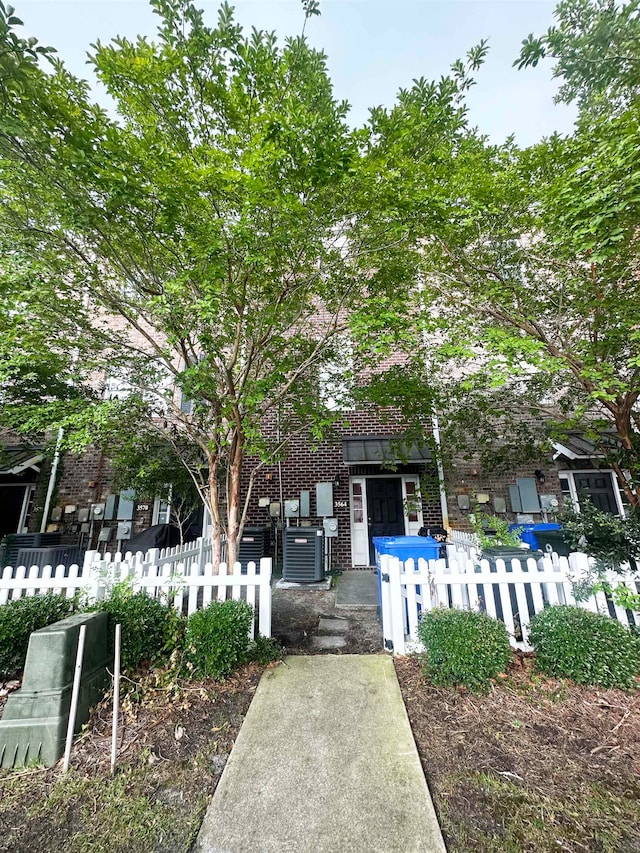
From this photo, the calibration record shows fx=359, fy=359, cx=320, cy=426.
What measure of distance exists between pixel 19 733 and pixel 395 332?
509 centimetres

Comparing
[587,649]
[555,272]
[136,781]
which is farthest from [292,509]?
[555,272]

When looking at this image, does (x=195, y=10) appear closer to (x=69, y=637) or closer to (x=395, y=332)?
(x=395, y=332)

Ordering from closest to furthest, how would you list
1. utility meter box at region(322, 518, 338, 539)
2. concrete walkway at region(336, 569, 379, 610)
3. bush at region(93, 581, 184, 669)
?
bush at region(93, 581, 184, 669) → concrete walkway at region(336, 569, 379, 610) → utility meter box at region(322, 518, 338, 539)

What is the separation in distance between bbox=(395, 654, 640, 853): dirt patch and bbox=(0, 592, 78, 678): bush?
11.5ft

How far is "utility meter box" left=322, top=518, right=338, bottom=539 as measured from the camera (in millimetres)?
8797

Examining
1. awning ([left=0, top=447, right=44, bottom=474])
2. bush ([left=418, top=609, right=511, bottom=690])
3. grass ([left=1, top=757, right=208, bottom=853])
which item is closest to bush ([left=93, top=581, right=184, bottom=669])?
grass ([left=1, top=757, right=208, bottom=853])

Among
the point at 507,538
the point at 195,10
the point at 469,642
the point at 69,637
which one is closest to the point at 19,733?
the point at 69,637

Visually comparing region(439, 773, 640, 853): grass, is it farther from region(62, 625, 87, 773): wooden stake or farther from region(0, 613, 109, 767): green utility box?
region(0, 613, 109, 767): green utility box

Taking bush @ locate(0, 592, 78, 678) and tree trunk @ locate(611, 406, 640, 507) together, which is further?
tree trunk @ locate(611, 406, 640, 507)

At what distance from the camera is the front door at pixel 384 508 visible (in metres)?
9.00

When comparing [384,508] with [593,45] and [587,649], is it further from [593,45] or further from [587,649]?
[593,45]

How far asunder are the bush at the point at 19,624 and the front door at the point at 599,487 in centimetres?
1053

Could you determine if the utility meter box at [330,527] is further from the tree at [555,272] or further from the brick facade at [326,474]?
the tree at [555,272]

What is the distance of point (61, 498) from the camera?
31.6ft
